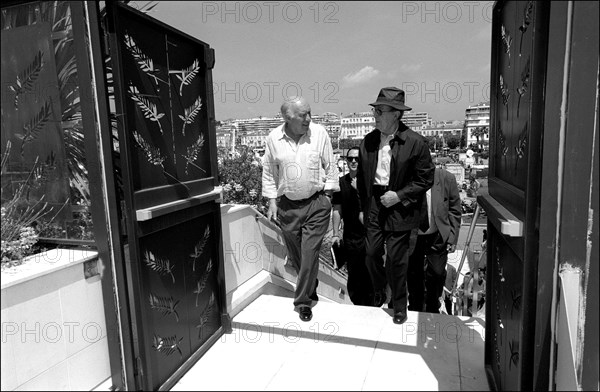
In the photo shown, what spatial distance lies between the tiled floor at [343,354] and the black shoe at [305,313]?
0.03m

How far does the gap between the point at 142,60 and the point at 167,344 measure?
157cm

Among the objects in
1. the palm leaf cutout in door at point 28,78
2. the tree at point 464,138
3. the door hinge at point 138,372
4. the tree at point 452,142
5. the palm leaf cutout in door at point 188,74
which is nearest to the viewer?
the palm leaf cutout in door at point 28,78

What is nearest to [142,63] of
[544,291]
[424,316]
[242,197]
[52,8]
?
[52,8]

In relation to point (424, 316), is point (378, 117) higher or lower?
higher

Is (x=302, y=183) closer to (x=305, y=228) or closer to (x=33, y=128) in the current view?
(x=305, y=228)

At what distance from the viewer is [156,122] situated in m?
2.34

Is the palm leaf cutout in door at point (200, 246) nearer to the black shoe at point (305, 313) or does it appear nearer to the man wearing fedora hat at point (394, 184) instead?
the black shoe at point (305, 313)

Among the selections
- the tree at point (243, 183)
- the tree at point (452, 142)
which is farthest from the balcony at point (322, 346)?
the tree at point (452, 142)

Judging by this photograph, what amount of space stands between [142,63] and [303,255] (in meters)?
1.79

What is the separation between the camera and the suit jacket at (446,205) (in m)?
3.54

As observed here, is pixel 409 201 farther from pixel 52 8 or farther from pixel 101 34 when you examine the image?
pixel 52 8

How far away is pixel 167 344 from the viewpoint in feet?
7.95

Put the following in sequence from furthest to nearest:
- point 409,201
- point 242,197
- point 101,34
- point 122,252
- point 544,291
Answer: point 242,197
point 409,201
point 122,252
point 101,34
point 544,291

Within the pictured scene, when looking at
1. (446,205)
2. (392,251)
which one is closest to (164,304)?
(392,251)
